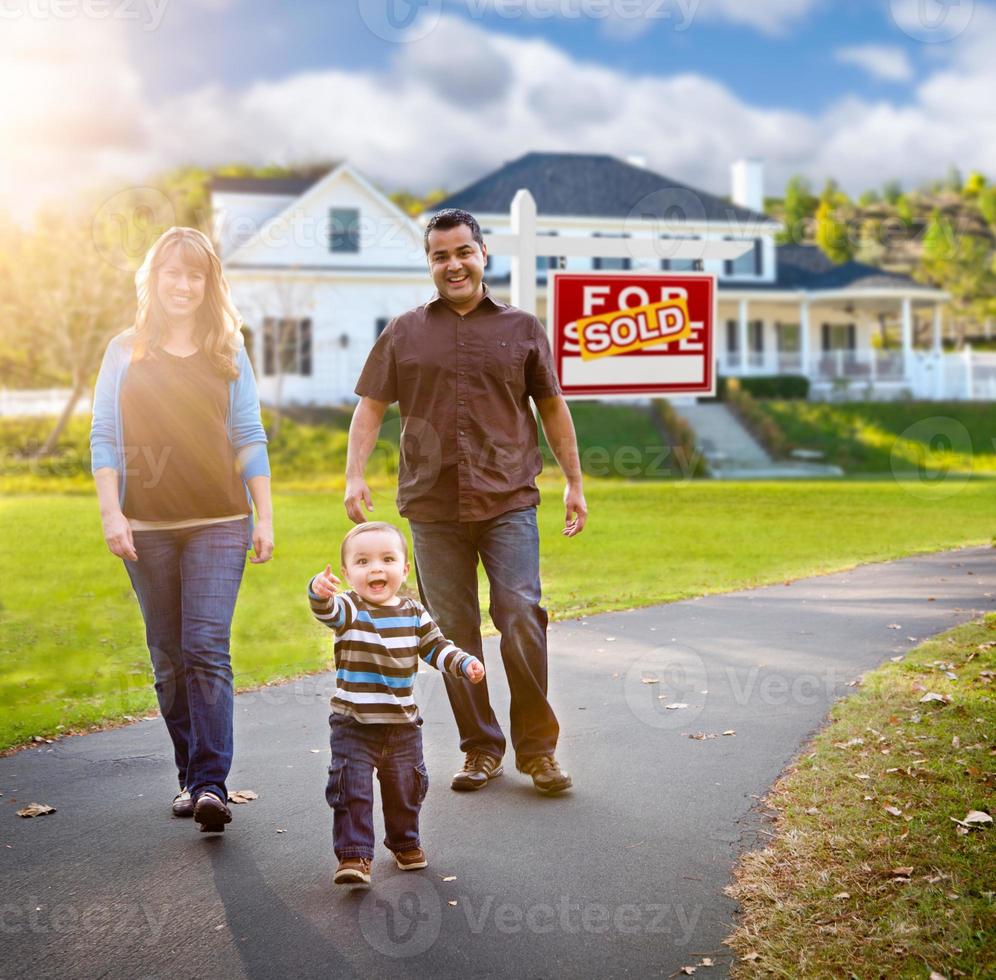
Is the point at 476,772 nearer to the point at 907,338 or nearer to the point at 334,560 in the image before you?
the point at 334,560

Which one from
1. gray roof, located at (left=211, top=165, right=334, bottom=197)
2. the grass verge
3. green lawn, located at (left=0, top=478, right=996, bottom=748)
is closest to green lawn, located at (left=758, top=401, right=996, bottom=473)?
green lawn, located at (left=0, top=478, right=996, bottom=748)

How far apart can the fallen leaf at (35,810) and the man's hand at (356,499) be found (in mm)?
1683

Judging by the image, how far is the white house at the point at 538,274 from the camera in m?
35.6

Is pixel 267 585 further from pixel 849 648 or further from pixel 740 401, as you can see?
pixel 740 401

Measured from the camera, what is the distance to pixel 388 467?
27.1 metres

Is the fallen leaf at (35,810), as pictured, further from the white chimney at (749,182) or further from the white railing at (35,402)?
the white chimney at (749,182)

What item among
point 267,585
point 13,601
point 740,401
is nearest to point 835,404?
point 740,401

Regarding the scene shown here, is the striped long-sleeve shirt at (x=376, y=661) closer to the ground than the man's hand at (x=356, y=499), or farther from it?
closer to the ground

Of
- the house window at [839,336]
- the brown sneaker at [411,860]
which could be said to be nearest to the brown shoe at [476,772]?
the brown sneaker at [411,860]

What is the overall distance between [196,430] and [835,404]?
108 feet

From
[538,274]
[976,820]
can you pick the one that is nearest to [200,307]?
[976,820]

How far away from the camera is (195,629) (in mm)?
4531
